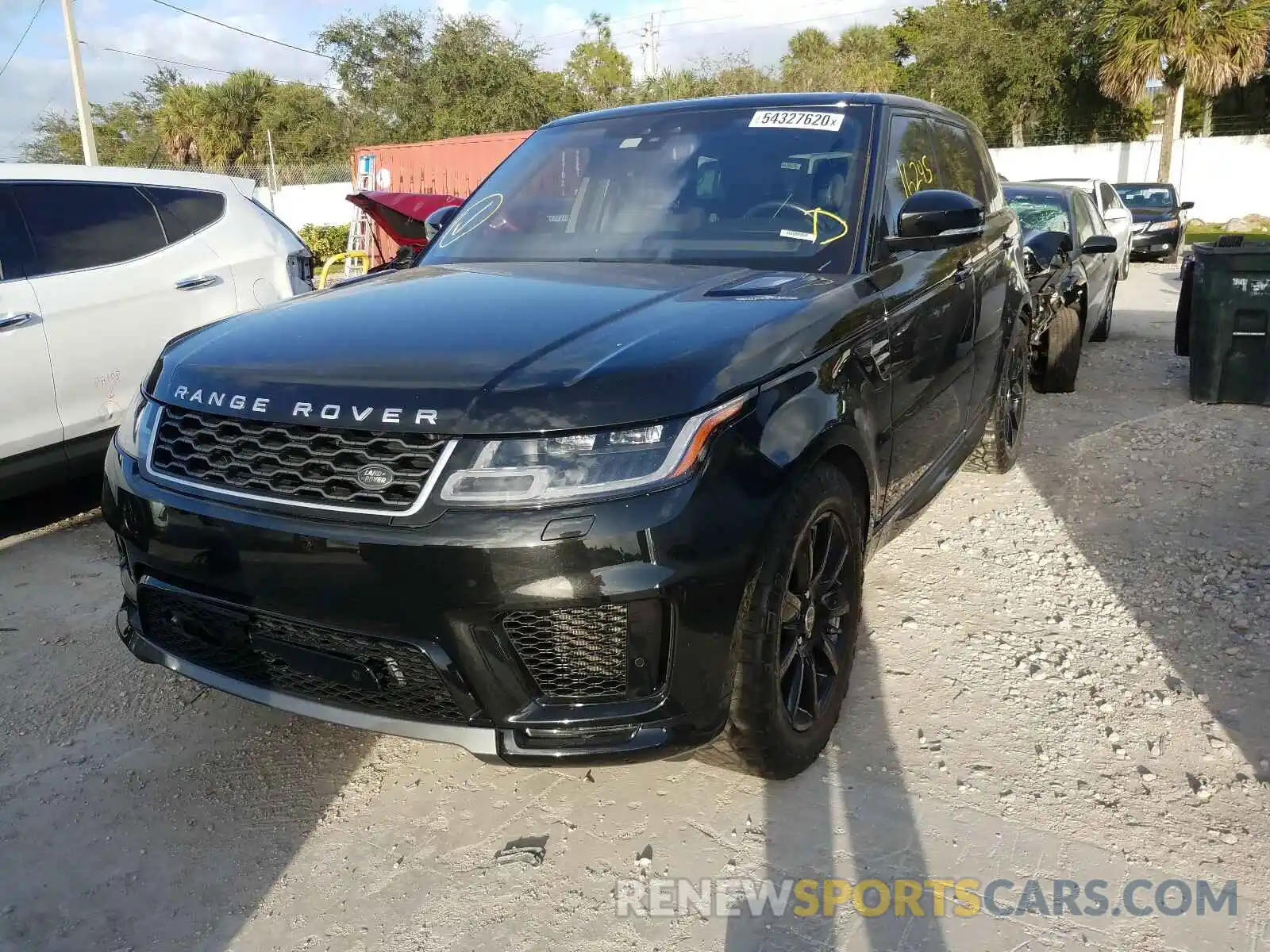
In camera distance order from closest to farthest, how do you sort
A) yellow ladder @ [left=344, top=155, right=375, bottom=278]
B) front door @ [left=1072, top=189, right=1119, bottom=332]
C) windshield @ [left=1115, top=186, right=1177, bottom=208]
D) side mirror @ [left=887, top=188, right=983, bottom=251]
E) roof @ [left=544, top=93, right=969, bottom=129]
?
side mirror @ [left=887, top=188, right=983, bottom=251], roof @ [left=544, top=93, right=969, bottom=129], front door @ [left=1072, top=189, right=1119, bottom=332], yellow ladder @ [left=344, top=155, right=375, bottom=278], windshield @ [left=1115, top=186, right=1177, bottom=208]

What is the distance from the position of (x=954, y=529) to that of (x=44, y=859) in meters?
3.79

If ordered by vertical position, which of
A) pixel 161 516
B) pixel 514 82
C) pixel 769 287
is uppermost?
pixel 514 82

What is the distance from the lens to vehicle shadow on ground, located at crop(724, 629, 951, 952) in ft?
7.32

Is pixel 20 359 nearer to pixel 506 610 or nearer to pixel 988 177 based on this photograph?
pixel 506 610

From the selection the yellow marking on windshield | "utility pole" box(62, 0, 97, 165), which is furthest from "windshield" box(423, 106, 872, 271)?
"utility pole" box(62, 0, 97, 165)

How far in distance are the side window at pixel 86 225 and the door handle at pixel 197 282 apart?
0.21 meters

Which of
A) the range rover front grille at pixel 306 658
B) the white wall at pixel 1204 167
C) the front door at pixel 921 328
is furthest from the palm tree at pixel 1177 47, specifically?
the range rover front grille at pixel 306 658

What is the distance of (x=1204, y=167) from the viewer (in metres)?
27.3

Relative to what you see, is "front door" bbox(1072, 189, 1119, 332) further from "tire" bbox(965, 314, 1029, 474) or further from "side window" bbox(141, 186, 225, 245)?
"side window" bbox(141, 186, 225, 245)

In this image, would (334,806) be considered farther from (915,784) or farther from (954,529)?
(954,529)

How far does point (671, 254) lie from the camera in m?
3.24

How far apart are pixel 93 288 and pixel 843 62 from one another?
44.7 meters

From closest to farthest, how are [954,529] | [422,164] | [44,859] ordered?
[44,859]
[954,529]
[422,164]

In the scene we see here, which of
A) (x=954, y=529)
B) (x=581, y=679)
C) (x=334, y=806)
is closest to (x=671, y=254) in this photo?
A: (x=581, y=679)
